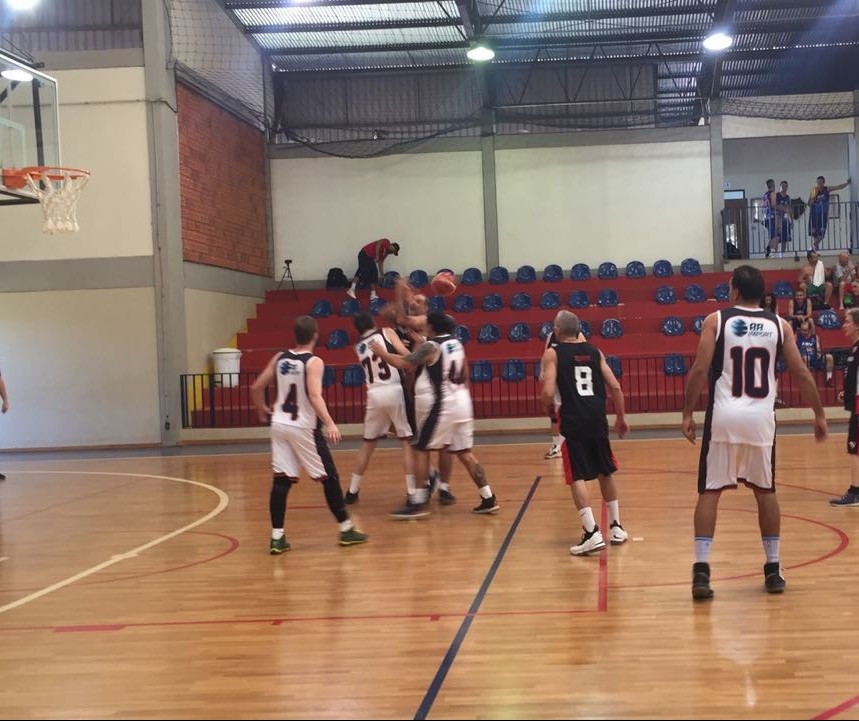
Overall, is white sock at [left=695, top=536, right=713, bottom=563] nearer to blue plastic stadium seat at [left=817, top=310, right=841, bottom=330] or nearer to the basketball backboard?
the basketball backboard

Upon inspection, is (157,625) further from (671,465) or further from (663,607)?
(671,465)

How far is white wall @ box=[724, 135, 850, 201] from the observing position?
1069 inches

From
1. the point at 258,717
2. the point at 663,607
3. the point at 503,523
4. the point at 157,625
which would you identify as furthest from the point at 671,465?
the point at 258,717

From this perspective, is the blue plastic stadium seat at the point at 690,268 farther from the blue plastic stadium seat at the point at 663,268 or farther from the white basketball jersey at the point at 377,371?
the white basketball jersey at the point at 377,371

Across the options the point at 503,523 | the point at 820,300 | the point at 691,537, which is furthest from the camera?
the point at 820,300

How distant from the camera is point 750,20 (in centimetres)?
1992

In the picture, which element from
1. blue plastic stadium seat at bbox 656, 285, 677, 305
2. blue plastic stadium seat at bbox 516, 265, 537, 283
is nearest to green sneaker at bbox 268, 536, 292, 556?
blue plastic stadium seat at bbox 656, 285, 677, 305

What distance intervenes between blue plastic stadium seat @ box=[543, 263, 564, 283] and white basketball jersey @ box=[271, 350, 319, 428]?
14892mm

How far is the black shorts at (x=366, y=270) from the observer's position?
21.0 m

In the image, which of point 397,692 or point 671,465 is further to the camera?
point 671,465

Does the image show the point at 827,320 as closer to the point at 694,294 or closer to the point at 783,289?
the point at 783,289

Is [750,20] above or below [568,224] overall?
above

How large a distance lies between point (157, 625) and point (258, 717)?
1755 mm

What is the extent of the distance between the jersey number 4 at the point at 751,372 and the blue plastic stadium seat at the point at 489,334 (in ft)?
44.9
